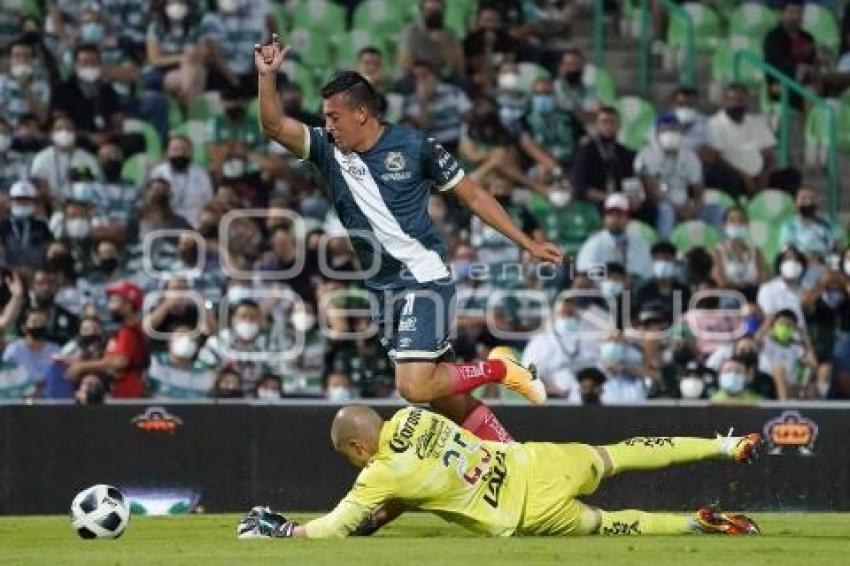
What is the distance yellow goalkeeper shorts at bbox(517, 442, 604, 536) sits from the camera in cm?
1376

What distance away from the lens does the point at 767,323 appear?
2181 centimetres

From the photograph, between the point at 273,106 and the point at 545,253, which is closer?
the point at 545,253

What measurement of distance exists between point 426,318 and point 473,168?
29.0 ft

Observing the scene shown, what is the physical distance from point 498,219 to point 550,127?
31.3 ft

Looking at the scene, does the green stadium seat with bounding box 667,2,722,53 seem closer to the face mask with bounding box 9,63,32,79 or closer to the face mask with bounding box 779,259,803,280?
the face mask with bounding box 779,259,803,280

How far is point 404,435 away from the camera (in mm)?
13508

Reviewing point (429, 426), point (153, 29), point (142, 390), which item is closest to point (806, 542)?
point (429, 426)

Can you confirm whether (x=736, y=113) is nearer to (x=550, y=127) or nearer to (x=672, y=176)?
(x=672, y=176)

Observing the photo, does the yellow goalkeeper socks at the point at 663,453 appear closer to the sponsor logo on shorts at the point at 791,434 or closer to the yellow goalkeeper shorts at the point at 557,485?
the yellow goalkeeper shorts at the point at 557,485

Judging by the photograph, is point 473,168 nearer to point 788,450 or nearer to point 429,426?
point 788,450

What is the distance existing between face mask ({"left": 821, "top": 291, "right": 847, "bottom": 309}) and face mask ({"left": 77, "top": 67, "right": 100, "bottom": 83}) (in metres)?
7.10

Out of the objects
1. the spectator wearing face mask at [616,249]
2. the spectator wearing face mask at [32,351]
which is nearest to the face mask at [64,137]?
the spectator wearing face mask at [32,351]

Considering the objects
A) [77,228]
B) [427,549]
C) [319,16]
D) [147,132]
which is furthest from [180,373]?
[427,549]

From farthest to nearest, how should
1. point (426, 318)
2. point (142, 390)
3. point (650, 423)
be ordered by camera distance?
1. point (142, 390)
2. point (650, 423)
3. point (426, 318)
